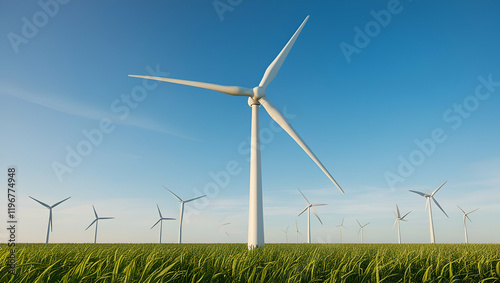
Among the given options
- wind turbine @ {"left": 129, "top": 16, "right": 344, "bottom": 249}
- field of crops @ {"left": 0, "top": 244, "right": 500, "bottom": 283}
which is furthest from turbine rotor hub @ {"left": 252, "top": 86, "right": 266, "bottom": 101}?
field of crops @ {"left": 0, "top": 244, "right": 500, "bottom": 283}

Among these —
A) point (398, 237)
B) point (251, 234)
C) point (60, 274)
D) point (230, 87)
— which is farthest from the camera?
point (398, 237)

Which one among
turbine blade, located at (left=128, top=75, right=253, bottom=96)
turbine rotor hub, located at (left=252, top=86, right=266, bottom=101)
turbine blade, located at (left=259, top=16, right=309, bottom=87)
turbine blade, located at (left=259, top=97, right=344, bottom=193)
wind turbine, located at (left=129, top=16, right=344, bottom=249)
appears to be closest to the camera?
wind turbine, located at (left=129, top=16, right=344, bottom=249)

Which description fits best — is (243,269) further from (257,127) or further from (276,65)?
(276,65)

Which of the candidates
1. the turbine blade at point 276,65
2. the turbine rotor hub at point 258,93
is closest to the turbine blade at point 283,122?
the turbine rotor hub at point 258,93

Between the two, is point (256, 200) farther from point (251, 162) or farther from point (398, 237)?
point (398, 237)

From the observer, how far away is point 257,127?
72.1ft

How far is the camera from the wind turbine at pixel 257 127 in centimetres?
1927

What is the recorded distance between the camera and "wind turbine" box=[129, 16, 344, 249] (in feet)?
63.2

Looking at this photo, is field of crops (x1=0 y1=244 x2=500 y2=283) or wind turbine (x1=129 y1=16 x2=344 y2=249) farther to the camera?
wind turbine (x1=129 y1=16 x2=344 y2=249)

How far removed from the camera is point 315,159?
2227cm

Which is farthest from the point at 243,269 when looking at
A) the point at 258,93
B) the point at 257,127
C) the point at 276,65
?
the point at 276,65

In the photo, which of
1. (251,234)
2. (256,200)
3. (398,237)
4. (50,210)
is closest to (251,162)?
(256,200)

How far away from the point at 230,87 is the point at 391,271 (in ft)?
63.0

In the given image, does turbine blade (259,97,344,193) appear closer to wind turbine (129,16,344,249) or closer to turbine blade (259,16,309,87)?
wind turbine (129,16,344,249)
